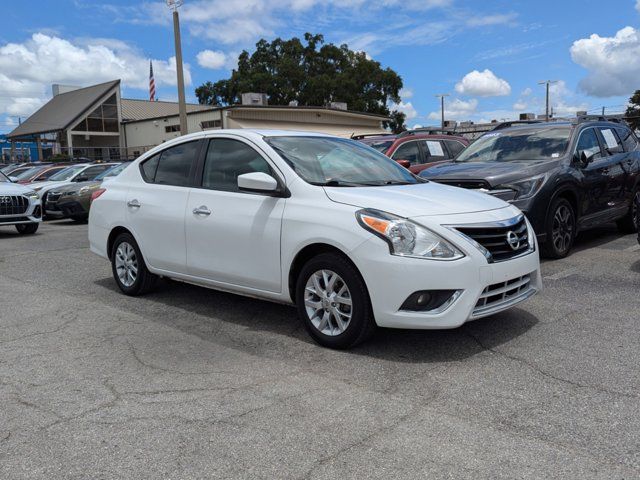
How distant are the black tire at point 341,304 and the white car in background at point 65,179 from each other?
12.5m

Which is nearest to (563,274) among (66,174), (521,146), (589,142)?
(521,146)

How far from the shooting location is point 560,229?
7500mm

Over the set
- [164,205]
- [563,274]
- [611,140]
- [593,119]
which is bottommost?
[563,274]

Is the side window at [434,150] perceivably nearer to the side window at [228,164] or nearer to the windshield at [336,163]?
the windshield at [336,163]

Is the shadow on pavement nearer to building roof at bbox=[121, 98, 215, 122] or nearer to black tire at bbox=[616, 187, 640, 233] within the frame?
black tire at bbox=[616, 187, 640, 233]

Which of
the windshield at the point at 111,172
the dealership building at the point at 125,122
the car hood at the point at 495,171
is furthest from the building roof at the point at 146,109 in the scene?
the car hood at the point at 495,171

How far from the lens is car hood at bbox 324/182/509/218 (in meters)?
4.30

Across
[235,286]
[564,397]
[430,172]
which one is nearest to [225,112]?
[430,172]

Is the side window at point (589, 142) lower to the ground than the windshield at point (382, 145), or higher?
lower

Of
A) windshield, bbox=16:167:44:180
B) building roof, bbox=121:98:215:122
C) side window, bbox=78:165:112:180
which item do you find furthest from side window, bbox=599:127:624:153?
building roof, bbox=121:98:215:122

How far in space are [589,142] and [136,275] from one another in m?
6.33

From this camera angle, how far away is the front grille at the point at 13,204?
39.7 ft

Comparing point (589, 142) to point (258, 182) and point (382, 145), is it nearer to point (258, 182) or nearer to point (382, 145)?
point (382, 145)

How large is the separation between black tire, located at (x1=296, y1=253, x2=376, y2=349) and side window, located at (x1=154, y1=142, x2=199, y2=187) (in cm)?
185
